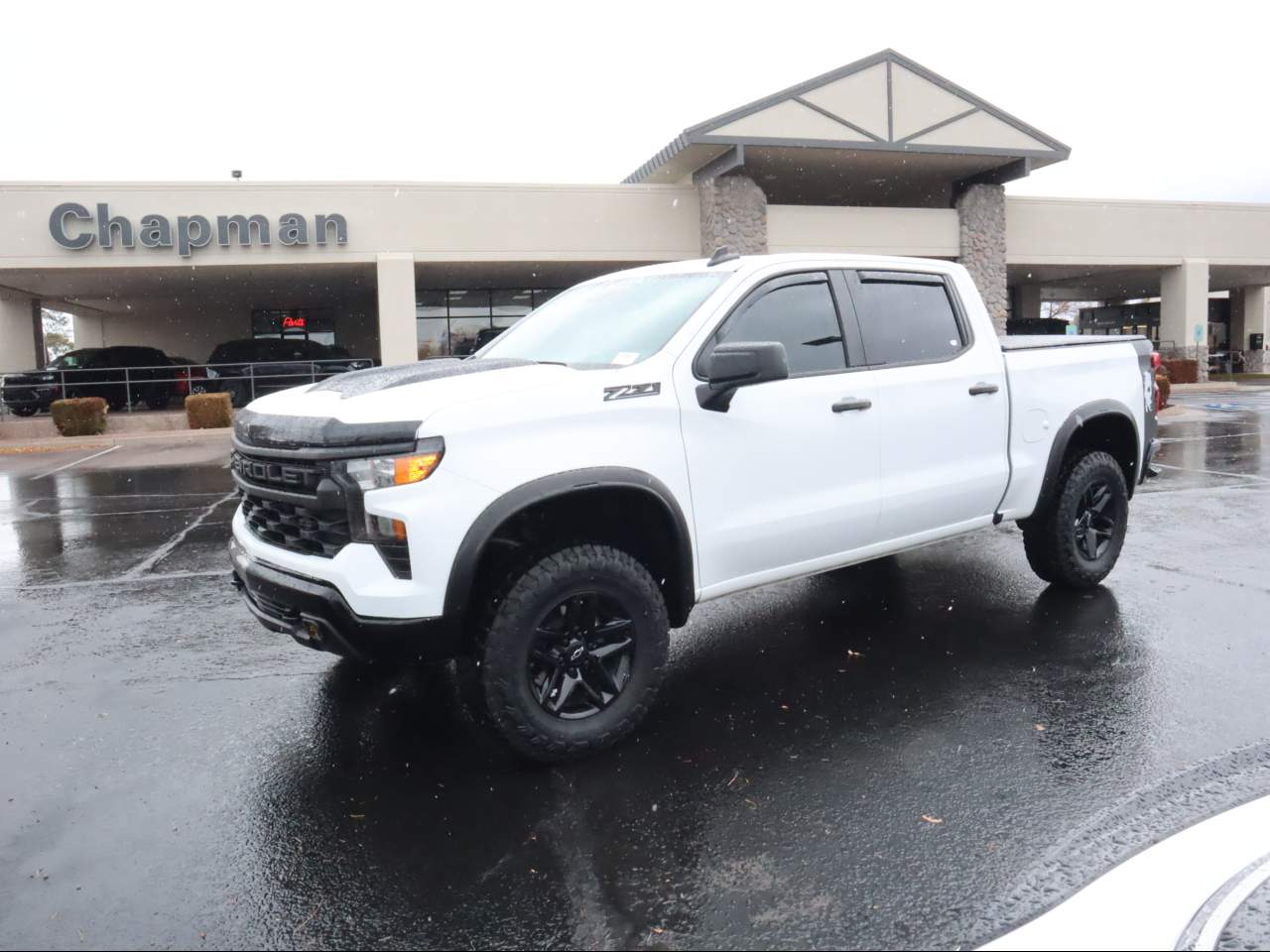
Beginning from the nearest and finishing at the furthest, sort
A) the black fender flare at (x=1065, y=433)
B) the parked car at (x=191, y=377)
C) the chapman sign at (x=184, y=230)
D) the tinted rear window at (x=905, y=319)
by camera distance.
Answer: the tinted rear window at (x=905, y=319)
the black fender flare at (x=1065, y=433)
the chapman sign at (x=184, y=230)
the parked car at (x=191, y=377)

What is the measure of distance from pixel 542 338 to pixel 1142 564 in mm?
4579

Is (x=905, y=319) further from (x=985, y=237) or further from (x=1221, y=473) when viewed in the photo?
(x=985, y=237)

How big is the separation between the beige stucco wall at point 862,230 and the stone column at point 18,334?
66.5 ft

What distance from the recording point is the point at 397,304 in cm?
2327

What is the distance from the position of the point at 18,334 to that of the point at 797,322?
1137 inches

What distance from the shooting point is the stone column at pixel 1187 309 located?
30.9m

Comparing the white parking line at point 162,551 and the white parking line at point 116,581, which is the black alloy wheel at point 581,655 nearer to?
the white parking line at point 116,581

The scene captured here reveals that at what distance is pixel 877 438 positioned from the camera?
4.70 metres

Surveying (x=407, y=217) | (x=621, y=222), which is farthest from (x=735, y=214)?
(x=407, y=217)

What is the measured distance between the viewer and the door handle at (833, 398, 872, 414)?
452 cm

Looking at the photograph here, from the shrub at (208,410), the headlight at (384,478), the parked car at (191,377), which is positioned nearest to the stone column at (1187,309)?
the shrub at (208,410)

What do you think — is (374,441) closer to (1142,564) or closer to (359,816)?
(359,816)

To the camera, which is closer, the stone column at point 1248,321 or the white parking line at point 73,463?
the white parking line at point 73,463

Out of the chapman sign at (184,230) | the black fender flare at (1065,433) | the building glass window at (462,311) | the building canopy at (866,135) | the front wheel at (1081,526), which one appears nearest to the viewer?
the black fender flare at (1065,433)
